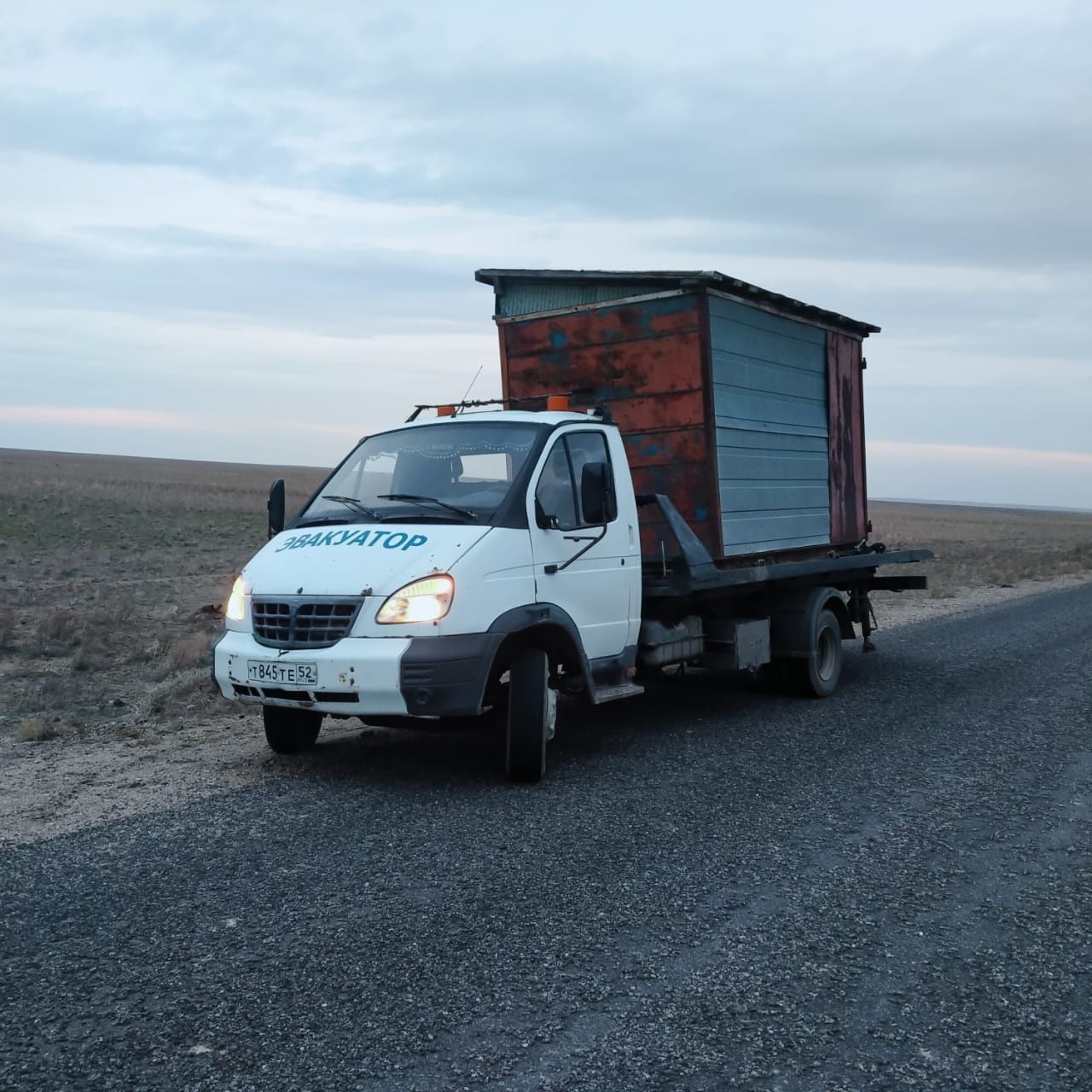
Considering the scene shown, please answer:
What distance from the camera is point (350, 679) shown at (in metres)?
6.25

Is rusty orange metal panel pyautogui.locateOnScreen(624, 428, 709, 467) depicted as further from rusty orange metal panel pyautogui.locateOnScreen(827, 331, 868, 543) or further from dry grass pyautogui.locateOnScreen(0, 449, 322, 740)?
dry grass pyautogui.locateOnScreen(0, 449, 322, 740)

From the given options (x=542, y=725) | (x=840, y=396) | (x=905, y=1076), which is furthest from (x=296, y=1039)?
(x=840, y=396)

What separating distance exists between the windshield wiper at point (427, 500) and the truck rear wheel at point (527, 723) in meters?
0.96

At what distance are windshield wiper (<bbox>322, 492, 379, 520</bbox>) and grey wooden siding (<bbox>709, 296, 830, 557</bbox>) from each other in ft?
9.83

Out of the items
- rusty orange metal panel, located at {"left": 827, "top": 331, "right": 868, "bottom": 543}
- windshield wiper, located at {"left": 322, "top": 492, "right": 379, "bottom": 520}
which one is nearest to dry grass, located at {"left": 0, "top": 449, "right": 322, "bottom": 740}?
windshield wiper, located at {"left": 322, "top": 492, "right": 379, "bottom": 520}

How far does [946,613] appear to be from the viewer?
18.5 m

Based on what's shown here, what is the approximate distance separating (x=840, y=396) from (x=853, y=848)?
6.93m

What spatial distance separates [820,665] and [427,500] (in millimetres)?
4656

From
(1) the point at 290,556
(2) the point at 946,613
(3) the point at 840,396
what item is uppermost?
(3) the point at 840,396

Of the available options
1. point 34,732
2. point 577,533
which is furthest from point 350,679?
point 34,732

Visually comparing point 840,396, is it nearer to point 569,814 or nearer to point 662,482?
point 662,482

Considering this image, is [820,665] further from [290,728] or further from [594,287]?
[290,728]

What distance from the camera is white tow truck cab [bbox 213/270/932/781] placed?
21.0 feet

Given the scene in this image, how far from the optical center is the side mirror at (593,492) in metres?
7.14
